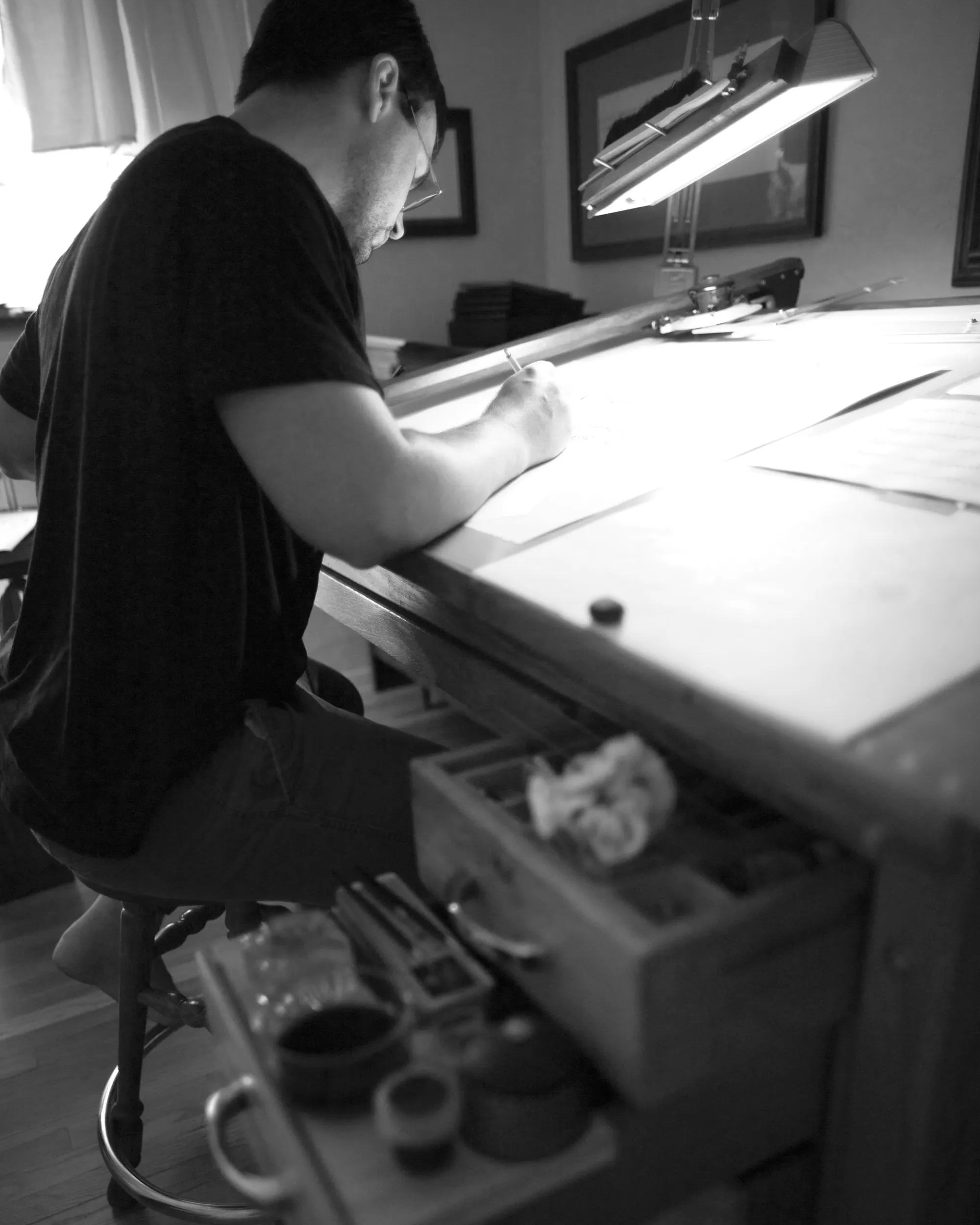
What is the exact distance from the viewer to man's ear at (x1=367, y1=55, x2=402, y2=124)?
3.16 feet

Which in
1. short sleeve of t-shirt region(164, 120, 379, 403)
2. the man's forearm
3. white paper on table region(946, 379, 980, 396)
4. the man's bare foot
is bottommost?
the man's bare foot

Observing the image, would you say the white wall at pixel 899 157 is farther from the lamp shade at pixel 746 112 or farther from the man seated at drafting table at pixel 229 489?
the man seated at drafting table at pixel 229 489

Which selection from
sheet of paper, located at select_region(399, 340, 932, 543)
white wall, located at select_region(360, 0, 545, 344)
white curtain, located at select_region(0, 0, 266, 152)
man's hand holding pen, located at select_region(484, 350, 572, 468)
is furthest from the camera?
white wall, located at select_region(360, 0, 545, 344)

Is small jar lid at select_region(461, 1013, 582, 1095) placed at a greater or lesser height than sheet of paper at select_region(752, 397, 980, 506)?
lesser

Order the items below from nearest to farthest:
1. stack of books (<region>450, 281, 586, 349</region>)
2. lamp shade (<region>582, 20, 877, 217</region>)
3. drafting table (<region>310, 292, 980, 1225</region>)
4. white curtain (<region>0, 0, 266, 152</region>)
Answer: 1. drafting table (<region>310, 292, 980, 1225</region>)
2. lamp shade (<region>582, 20, 877, 217</region>)
3. white curtain (<region>0, 0, 266, 152</region>)
4. stack of books (<region>450, 281, 586, 349</region>)

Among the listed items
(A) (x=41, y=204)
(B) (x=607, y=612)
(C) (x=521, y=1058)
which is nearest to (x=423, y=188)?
(B) (x=607, y=612)

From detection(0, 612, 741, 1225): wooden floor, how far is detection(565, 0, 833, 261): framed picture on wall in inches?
66.3

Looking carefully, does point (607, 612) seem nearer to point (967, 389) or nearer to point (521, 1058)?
point (521, 1058)

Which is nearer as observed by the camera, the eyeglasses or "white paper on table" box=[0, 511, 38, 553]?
the eyeglasses

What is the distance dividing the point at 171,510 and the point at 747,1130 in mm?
662

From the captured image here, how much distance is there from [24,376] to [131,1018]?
800 mm

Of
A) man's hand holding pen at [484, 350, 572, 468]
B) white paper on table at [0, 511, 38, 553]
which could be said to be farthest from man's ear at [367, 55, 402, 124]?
white paper on table at [0, 511, 38, 553]

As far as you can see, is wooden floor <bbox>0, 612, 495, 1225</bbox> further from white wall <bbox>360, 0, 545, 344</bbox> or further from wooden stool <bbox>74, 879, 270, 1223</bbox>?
white wall <bbox>360, 0, 545, 344</bbox>

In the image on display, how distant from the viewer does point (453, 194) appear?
2455 millimetres
